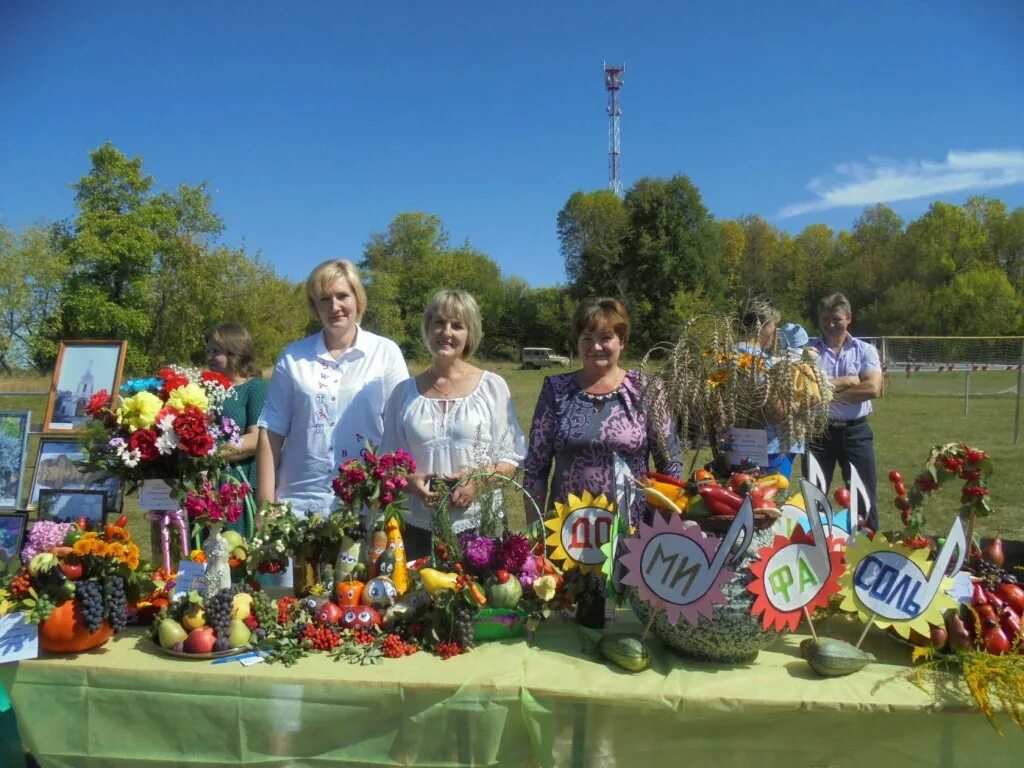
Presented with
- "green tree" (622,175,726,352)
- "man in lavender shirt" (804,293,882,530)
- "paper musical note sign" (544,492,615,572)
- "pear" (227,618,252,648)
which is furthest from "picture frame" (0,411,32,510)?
"green tree" (622,175,726,352)

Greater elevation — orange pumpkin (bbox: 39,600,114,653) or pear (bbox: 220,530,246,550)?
pear (bbox: 220,530,246,550)

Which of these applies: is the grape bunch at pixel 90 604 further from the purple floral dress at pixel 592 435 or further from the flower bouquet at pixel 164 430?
the purple floral dress at pixel 592 435

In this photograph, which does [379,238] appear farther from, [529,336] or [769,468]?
[769,468]

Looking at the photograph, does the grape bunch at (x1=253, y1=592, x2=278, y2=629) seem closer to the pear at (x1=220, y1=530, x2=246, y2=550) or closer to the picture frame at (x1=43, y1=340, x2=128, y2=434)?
the pear at (x1=220, y1=530, x2=246, y2=550)

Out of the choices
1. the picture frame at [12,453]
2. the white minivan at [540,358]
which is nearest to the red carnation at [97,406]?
the picture frame at [12,453]

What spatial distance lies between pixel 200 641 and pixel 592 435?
4.56 ft

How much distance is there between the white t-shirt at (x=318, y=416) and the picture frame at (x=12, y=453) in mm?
1674

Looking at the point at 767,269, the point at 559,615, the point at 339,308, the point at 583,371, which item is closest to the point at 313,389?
the point at 339,308

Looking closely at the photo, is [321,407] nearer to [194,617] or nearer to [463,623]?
[194,617]

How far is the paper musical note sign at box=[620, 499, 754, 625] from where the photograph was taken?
64.4 inches

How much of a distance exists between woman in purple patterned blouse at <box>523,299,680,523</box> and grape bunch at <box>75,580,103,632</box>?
4.40 ft

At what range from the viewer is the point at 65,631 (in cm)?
182

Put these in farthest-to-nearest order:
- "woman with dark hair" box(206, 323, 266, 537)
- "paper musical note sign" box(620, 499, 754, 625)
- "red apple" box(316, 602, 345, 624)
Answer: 1. "woman with dark hair" box(206, 323, 266, 537)
2. "red apple" box(316, 602, 345, 624)
3. "paper musical note sign" box(620, 499, 754, 625)

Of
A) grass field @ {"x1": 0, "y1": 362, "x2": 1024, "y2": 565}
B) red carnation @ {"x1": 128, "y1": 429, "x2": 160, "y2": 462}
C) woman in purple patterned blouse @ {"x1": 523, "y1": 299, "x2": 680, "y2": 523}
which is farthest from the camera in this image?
grass field @ {"x1": 0, "y1": 362, "x2": 1024, "y2": 565}
